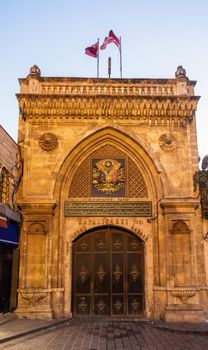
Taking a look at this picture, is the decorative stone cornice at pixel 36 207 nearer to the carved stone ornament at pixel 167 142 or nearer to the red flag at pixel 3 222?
the red flag at pixel 3 222

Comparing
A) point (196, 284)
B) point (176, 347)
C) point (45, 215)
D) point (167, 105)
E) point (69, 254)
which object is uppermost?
point (167, 105)

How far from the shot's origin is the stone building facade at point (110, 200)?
40.3ft

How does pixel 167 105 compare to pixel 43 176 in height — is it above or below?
above

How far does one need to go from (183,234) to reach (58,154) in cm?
535

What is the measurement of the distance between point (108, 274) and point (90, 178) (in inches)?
141

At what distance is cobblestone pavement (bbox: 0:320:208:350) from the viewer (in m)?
8.52

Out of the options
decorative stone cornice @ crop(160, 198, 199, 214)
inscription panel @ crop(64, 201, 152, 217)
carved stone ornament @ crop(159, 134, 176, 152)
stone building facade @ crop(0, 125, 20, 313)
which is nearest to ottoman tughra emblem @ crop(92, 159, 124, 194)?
inscription panel @ crop(64, 201, 152, 217)

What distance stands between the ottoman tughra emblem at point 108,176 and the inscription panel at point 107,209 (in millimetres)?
629

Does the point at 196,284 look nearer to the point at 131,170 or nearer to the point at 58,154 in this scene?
the point at 131,170

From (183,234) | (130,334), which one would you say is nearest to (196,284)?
(183,234)

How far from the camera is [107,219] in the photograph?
13.1 meters

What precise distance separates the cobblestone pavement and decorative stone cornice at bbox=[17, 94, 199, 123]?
7.36 meters

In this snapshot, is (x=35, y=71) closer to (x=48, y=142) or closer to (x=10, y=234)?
(x=48, y=142)

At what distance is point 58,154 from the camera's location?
524 inches
